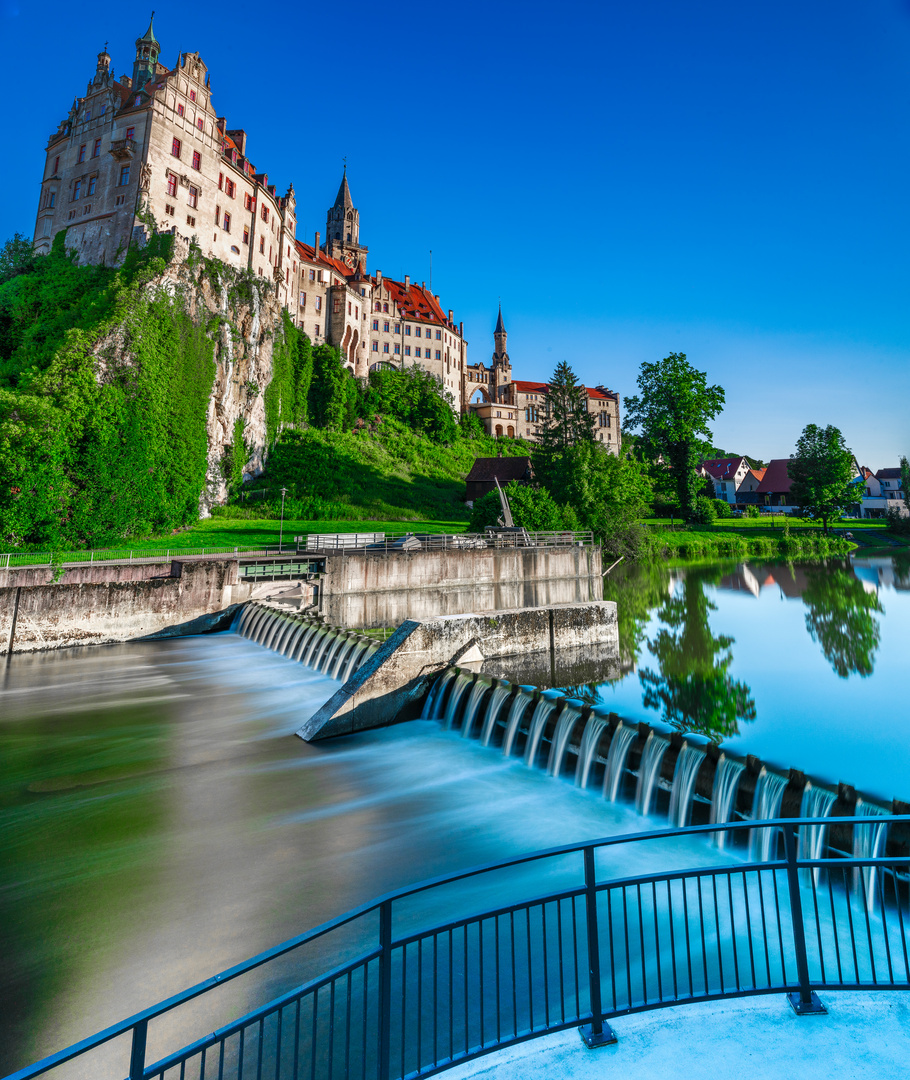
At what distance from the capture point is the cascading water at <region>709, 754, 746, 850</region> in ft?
32.2

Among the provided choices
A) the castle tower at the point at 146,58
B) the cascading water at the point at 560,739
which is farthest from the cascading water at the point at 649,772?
the castle tower at the point at 146,58

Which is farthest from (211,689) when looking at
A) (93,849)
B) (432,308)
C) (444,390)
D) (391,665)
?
(432,308)

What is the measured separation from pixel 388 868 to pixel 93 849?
5.26 metres

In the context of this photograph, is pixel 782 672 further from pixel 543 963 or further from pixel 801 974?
pixel 801 974

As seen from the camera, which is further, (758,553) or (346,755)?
(758,553)

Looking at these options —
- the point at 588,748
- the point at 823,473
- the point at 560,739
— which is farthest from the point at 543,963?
the point at 823,473

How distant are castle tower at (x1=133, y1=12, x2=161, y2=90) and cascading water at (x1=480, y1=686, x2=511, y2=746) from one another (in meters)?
68.5

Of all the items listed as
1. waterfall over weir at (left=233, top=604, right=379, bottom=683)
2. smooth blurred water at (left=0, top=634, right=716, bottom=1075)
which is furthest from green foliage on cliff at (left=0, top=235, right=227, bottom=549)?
smooth blurred water at (left=0, top=634, right=716, bottom=1075)

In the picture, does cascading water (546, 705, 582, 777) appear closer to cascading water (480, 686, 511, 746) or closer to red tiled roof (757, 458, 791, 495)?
cascading water (480, 686, 511, 746)

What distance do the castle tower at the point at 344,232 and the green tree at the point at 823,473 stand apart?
72.4 metres

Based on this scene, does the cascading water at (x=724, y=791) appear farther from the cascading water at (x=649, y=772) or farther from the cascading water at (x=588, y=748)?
the cascading water at (x=588, y=748)

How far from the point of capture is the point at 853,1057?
4059 mm

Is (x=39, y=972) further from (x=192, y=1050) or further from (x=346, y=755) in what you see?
(x=346, y=755)

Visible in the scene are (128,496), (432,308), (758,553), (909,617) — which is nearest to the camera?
(909,617)
